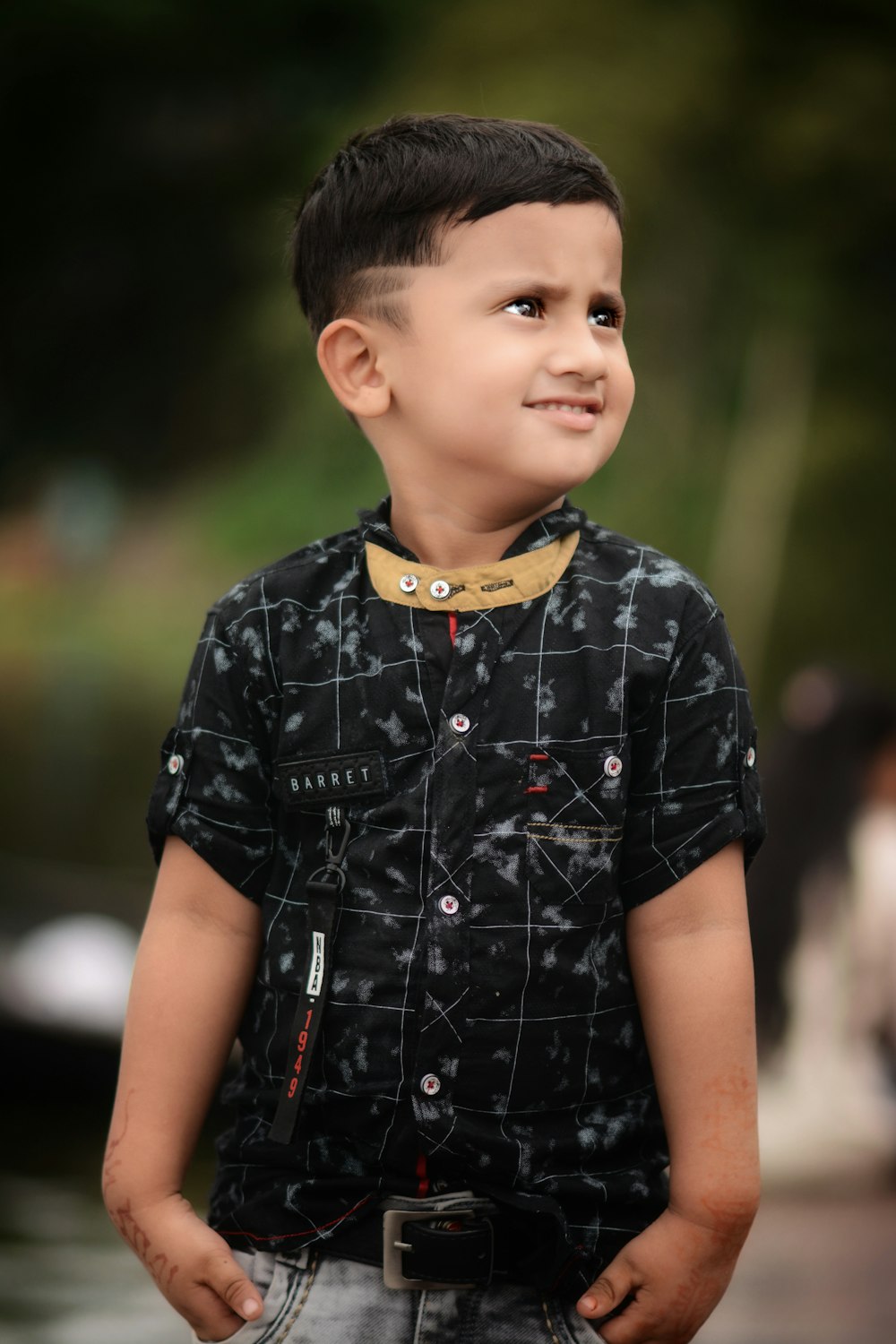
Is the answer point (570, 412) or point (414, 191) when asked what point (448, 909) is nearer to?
point (570, 412)

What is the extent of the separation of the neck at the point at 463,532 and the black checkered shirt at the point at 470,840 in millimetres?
21

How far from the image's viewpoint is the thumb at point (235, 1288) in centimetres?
96

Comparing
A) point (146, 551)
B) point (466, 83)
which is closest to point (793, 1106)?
point (146, 551)

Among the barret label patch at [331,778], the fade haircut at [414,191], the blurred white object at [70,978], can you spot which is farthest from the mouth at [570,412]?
the blurred white object at [70,978]

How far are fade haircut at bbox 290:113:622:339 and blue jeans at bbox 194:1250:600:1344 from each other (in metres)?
0.67

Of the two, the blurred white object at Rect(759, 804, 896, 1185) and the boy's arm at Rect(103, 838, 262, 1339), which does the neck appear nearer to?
the boy's arm at Rect(103, 838, 262, 1339)

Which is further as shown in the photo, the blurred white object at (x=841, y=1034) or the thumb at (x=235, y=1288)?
the blurred white object at (x=841, y=1034)

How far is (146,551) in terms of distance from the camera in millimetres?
4922

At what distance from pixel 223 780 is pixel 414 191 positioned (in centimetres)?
44

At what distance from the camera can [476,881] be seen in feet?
3.18

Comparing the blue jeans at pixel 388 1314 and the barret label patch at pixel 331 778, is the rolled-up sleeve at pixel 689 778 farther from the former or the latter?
the blue jeans at pixel 388 1314

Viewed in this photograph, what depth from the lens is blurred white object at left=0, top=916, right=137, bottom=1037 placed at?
3.13 m

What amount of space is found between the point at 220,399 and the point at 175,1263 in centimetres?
419

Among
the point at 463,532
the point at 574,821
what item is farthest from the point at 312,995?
the point at 463,532
